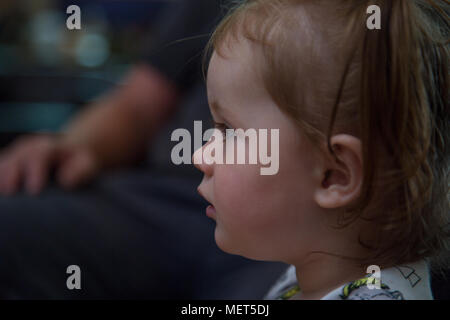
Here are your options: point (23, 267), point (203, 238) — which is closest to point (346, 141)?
point (203, 238)

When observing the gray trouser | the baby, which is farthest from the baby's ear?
the gray trouser

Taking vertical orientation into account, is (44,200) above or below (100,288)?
above

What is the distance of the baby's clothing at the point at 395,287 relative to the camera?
1.06ft

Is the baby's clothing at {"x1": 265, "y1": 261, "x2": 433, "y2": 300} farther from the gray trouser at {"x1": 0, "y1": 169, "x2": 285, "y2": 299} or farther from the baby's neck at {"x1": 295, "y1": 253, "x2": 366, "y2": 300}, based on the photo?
the gray trouser at {"x1": 0, "y1": 169, "x2": 285, "y2": 299}

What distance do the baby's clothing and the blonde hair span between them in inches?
0.7

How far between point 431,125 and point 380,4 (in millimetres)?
81

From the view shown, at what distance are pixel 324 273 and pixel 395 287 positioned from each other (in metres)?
0.06

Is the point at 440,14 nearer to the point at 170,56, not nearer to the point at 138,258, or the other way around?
the point at 138,258

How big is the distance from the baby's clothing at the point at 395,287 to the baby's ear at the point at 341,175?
0.18 feet

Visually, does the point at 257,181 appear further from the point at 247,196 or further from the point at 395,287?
the point at 395,287

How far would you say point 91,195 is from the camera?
745 mm

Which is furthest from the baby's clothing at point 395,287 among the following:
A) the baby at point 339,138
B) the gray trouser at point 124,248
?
the gray trouser at point 124,248

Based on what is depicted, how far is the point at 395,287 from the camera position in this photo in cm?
33

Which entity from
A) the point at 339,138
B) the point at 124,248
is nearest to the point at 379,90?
the point at 339,138
